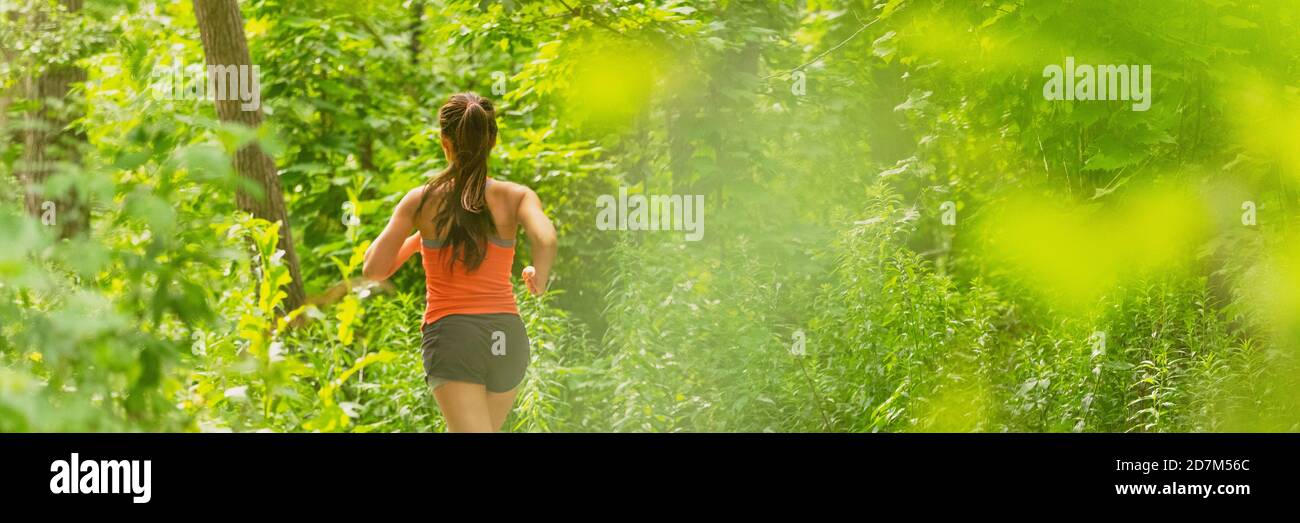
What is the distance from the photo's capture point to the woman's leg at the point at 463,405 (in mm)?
5348

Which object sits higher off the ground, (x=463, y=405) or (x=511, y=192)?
(x=511, y=192)

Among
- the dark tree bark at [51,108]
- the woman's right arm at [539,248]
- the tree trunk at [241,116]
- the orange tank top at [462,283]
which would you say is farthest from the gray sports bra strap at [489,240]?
the dark tree bark at [51,108]

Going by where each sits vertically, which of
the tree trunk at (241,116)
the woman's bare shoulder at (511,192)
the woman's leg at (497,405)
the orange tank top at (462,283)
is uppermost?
the tree trunk at (241,116)

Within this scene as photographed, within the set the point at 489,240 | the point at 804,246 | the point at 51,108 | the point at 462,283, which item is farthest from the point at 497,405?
the point at 51,108

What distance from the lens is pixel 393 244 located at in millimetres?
5352

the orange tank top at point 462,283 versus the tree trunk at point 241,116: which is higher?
the tree trunk at point 241,116

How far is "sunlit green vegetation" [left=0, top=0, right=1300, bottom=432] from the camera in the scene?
253 inches

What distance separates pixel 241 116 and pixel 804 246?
384 centimetres

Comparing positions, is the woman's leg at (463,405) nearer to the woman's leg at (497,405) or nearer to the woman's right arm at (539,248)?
the woman's leg at (497,405)

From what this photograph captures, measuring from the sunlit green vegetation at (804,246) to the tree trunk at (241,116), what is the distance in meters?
0.19

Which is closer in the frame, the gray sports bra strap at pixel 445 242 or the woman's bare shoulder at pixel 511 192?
the gray sports bra strap at pixel 445 242

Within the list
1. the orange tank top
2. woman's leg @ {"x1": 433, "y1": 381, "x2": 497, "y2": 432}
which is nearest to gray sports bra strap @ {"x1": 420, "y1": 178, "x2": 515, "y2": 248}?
the orange tank top

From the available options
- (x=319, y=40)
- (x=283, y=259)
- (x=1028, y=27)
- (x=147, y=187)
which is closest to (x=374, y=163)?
(x=319, y=40)

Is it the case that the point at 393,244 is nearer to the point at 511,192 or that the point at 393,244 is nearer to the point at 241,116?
the point at 511,192
